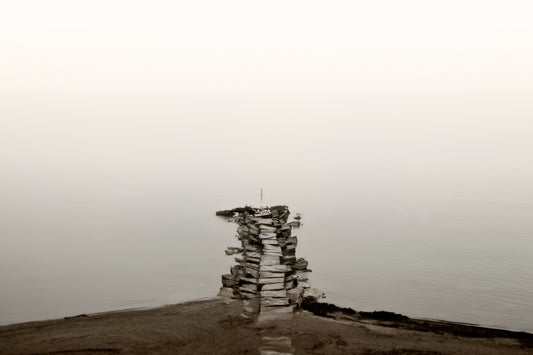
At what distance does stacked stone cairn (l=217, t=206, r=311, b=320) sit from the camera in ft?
73.5

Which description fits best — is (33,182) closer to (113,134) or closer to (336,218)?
(336,218)

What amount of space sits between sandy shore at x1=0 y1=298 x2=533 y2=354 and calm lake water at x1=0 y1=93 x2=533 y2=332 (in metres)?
2.49

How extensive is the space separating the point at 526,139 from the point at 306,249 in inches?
2747

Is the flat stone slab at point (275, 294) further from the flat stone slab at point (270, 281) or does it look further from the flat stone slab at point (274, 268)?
the flat stone slab at point (274, 268)

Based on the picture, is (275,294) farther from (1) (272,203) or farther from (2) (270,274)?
(1) (272,203)

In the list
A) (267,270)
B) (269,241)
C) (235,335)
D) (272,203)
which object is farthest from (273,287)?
(272,203)

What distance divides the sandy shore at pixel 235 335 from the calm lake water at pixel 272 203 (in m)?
2.49

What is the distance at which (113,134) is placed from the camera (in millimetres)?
100750

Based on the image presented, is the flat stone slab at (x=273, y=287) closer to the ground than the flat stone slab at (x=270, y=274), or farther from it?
closer to the ground

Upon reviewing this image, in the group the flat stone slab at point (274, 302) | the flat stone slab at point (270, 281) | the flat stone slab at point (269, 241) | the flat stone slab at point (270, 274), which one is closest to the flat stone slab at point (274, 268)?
the flat stone slab at point (270, 274)

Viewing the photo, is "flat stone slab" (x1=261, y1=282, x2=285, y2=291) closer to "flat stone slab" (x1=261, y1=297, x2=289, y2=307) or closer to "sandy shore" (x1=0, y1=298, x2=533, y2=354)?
"flat stone slab" (x1=261, y1=297, x2=289, y2=307)

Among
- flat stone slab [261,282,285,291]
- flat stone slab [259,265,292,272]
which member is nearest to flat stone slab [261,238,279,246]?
flat stone slab [259,265,292,272]

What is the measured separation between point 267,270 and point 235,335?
20.1 feet

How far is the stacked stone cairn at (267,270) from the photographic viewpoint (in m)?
22.4
